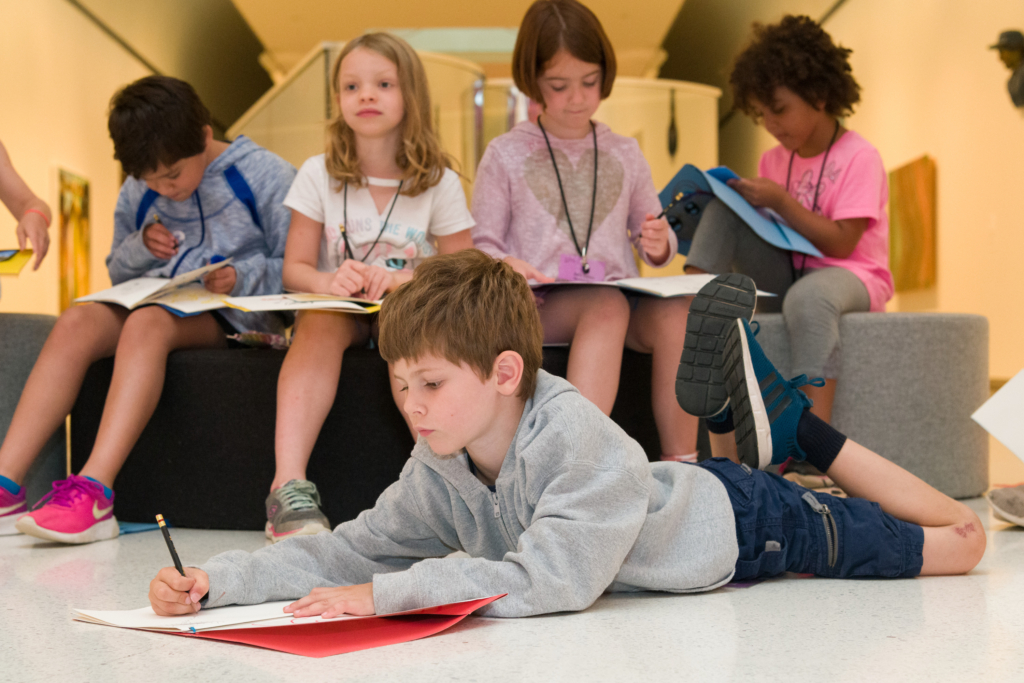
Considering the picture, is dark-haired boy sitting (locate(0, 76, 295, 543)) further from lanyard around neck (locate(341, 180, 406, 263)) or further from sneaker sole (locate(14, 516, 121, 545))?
lanyard around neck (locate(341, 180, 406, 263))

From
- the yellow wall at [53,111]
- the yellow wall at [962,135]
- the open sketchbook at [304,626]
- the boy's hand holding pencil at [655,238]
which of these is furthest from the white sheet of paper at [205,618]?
the yellow wall at [53,111]

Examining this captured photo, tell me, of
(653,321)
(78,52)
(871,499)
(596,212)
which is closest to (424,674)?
(871,499)

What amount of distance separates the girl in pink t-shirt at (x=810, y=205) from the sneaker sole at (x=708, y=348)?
0.53 meters

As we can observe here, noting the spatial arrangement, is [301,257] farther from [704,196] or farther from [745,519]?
[745,519]

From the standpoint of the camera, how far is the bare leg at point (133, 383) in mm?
1472

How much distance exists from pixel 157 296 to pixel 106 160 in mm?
4267

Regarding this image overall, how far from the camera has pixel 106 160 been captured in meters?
5.34

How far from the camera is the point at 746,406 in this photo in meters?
1.15

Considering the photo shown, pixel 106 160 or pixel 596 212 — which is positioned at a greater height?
Answer: pixel 106 160

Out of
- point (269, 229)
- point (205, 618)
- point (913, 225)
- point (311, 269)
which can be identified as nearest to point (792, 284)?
point (311, 269)

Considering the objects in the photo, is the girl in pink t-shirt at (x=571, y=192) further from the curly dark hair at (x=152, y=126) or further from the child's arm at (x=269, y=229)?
the curly dark hair at (x=152, y=126)

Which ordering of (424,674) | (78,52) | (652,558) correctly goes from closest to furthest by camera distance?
1. (424,674)
2. (652,558)
3. (78,52)

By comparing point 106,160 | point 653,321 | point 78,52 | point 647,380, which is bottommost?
point 647,380

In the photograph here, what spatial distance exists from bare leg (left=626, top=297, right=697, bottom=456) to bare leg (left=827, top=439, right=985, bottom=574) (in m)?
0.42
